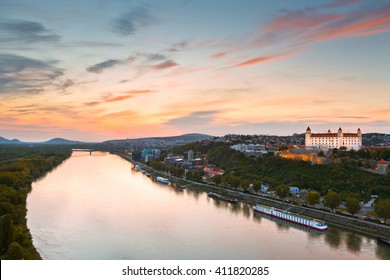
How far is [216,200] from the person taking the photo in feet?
27.8

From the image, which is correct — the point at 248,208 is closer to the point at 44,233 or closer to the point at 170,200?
the point at 170,200

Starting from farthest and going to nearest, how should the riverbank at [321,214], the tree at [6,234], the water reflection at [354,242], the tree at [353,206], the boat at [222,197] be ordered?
the boat at [222,197], the tree at [353,206], the riverbank at [321,214], the water reflection at [354,242], the tree at [6,234]

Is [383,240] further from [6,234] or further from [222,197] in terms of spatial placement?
[6,234]

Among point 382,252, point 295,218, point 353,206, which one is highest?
point 353,206

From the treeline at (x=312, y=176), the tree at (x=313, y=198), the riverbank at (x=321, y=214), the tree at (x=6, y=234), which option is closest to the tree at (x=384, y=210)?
the riverbank at (x=321, y=214)

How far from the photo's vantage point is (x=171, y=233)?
5273 millimetres

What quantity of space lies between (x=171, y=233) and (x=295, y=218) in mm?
2201

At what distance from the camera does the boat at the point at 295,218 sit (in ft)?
18.9

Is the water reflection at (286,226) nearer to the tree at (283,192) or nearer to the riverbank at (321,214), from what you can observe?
the riverbank at (321,214)

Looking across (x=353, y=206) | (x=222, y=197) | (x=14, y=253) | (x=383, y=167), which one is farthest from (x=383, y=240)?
(x=14, y=253)

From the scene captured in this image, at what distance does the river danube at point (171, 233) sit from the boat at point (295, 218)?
0.41 feet

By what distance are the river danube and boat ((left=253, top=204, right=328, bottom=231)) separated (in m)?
0.12

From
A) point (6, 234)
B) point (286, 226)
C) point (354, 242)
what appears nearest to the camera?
point (6, 234)
